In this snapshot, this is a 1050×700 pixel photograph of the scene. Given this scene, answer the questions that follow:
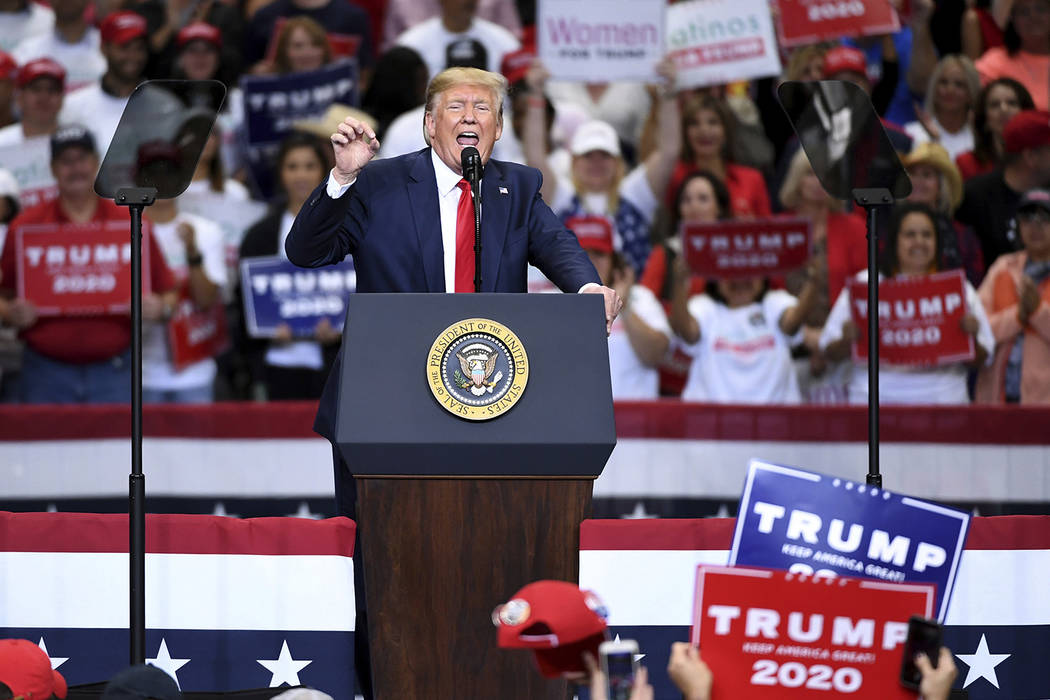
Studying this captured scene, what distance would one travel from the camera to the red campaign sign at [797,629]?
304 cm

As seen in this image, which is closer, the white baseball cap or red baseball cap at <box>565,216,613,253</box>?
red baseball cap at <box>565,216,613,253</box>

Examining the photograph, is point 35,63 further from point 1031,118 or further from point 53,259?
point 1031,118

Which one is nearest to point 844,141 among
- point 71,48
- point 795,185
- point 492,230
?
point 492,230

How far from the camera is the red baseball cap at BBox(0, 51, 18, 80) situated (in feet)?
28.0

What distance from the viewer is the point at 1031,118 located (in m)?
7.59

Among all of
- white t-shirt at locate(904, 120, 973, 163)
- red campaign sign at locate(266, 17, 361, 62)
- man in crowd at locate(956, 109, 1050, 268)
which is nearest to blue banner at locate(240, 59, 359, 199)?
red campaign sign at locate(266, 17, 361, 62)

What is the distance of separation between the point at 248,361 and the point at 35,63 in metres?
1.87

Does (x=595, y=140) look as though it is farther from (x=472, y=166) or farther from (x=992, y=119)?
(x=472, y=166)

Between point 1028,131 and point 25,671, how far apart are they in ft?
18.8

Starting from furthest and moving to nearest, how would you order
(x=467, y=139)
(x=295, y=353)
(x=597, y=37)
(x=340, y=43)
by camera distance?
1. (x=340, y=43)
2. (x=597, y=37)
3. (x=295, y=353)
4. (x=467, y=139)

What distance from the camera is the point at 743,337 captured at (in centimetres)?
744

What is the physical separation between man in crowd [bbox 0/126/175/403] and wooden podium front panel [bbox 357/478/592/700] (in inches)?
162

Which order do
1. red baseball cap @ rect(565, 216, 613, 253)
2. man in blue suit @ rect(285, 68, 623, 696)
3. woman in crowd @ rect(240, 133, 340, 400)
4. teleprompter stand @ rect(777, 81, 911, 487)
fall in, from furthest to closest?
woman in crowd @ rect(240, 133, 340, 400) → red baseball cap @ rect(565, 216, 613, 253) → teleprompter stand @ rect(777, 81, 911, 487) → man in blue suit @ rect(285, 68, 623, 696)

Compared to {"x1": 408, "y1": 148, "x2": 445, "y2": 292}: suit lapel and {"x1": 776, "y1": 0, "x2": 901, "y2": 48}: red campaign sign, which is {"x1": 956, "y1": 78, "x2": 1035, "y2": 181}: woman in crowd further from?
{"x1": 408, "y1": 148, "x2": 445, "y2": 292}: suit lapel
